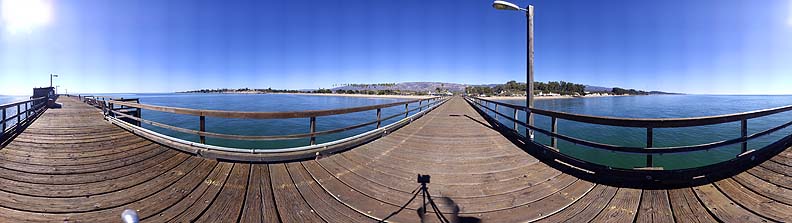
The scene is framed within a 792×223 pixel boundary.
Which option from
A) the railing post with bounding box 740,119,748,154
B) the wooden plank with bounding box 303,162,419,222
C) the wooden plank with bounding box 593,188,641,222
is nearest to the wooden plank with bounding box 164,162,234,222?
the wooden plank with bounding box 303,162,419,222

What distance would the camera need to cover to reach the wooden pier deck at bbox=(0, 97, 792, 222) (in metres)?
2.57

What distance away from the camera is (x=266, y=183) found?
3264 mm

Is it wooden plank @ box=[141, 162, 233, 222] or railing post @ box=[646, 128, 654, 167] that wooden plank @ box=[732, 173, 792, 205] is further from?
wooden plank @ box=[141, 162, 233, 222]

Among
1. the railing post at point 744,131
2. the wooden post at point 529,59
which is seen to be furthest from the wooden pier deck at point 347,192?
the wooden post at point 529,59

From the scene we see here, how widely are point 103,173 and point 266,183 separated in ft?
8.19

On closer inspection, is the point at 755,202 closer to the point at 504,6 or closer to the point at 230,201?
the point at 504,6

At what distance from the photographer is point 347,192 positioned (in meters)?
3.11

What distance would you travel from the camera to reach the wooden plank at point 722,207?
7.99ft

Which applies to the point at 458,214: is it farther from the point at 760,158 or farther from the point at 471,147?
the point at 760,158

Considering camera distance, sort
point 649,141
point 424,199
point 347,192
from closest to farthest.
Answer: point 424,199, point 347,192, point 649,141

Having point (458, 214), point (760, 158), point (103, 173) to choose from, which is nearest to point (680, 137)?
point (760, 158)

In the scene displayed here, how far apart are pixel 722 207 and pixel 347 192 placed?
11.8 feet

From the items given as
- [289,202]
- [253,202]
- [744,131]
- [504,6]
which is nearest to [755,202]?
[744,131]

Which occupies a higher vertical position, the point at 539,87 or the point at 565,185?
the point at 539,87
